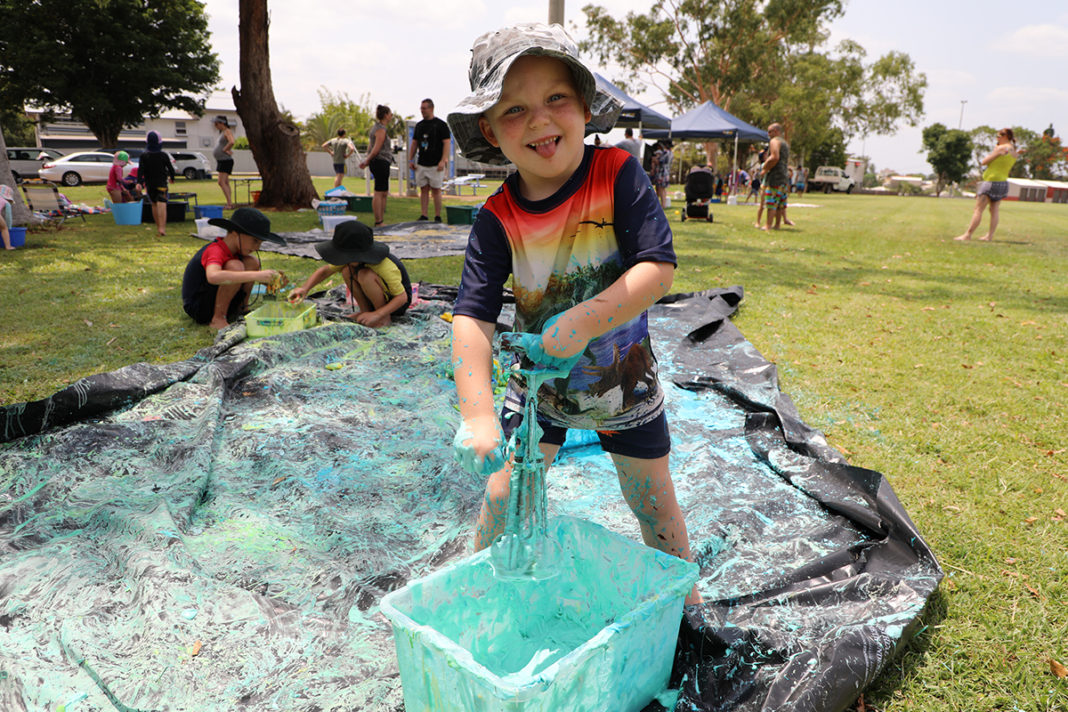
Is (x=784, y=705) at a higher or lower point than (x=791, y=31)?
lower

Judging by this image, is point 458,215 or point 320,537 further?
point 458,215

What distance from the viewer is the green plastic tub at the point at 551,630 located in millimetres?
1242

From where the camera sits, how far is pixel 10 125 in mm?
45750

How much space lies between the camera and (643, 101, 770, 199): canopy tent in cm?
1991

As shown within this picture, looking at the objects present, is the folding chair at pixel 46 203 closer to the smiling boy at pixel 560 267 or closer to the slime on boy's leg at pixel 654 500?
the smiling boy at pixel 560 267

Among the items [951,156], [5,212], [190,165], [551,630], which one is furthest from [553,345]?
[951,156]

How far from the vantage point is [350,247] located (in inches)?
181

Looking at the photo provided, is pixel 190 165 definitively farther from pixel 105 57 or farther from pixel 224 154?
pixel 224 154

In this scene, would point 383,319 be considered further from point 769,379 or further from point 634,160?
point 634,160

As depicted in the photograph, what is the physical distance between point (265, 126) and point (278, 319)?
9528mm

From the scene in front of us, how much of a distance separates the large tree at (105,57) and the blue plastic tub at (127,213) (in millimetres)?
25293

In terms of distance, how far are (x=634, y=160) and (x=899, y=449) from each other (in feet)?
7.34

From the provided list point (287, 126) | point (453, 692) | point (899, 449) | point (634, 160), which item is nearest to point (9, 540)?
point (453, 692)

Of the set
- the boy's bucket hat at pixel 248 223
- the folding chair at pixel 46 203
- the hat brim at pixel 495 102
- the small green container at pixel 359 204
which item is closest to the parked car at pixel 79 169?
the folding chair at pixel 46 203
